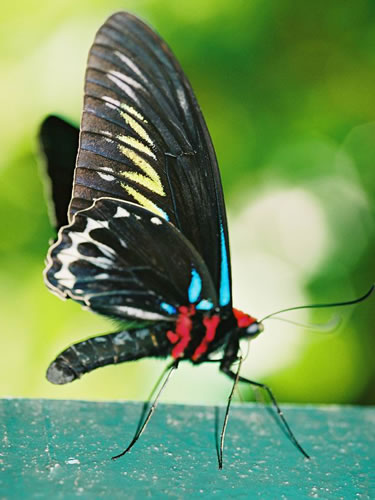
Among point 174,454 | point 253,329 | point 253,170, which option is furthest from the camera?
point 253,170

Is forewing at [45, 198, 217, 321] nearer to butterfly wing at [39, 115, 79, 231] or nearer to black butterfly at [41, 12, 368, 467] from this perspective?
black butterfly at [41, 12, 368, 467]

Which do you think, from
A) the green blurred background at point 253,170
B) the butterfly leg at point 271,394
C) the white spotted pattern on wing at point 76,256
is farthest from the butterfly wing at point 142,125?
the green blurred background at point 253,170

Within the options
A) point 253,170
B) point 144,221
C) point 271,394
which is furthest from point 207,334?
point 253,170

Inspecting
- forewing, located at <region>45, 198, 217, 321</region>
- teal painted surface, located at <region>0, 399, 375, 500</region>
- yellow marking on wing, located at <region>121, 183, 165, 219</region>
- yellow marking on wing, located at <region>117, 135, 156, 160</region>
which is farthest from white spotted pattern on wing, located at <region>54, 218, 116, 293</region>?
teal painted surface, located at <region>0, 399, 375, 500</region>

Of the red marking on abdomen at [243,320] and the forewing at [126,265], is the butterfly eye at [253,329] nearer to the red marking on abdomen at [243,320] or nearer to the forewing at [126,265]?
the red marking on abdomen at [243,320]

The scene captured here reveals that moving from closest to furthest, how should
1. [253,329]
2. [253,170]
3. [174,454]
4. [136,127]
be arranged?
[174,454]
[136,127]
[253,329]
[253,170]

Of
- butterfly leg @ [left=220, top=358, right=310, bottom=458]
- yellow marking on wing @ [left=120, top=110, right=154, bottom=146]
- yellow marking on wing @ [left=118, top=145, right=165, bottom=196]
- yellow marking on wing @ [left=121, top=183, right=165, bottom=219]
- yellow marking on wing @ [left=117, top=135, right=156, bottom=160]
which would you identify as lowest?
butterfly leg @ [left=220, top=358, right=310, bottom=458]

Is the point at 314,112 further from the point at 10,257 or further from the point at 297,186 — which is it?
the point at 10,257

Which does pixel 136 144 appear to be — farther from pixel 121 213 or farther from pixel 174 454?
pixel 174 454
